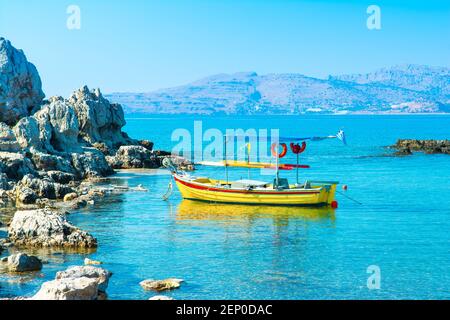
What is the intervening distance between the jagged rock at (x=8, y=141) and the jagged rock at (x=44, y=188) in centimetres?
614

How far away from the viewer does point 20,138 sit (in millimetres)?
52156

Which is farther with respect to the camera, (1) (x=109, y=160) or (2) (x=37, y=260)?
(1) (x=109, y=160)

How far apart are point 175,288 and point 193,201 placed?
2306 cm

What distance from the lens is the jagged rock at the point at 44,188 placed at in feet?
144

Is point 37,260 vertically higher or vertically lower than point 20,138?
lower

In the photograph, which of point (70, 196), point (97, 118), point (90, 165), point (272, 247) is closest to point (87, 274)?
point (272, 247)

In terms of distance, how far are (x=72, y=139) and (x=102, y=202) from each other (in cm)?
1848

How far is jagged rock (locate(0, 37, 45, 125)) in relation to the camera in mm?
63250

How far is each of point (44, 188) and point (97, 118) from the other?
30.0 metres

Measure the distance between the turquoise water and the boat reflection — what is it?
64mm
